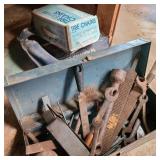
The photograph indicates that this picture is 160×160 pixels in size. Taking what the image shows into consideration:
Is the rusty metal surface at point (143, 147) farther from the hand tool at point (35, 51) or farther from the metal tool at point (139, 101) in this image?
the hand tool at point (35, 51)

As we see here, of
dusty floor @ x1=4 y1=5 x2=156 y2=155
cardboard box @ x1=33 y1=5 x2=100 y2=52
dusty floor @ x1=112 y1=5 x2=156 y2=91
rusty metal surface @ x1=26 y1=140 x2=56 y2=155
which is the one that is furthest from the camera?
dusty floor @ x1=112 y1=5 x2=156 y2=91

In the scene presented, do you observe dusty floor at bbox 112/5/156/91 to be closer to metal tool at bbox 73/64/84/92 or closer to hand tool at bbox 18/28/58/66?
hand tool at bbox 18/28/58/66

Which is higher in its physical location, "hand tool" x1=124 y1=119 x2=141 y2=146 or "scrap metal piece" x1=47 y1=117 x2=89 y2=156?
"scrap metal piece" x1=47 y1=117 x2=89 y2=156

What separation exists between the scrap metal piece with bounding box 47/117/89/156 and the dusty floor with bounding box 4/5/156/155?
0.73ft

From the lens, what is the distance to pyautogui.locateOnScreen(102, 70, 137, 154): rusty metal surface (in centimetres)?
111

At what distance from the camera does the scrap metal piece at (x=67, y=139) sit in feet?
3.26

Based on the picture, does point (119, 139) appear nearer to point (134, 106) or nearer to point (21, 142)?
point (134, 106)

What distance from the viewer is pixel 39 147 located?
980 mm

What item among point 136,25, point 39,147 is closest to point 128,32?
point 136,25

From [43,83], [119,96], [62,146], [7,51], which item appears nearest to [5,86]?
[43,83]

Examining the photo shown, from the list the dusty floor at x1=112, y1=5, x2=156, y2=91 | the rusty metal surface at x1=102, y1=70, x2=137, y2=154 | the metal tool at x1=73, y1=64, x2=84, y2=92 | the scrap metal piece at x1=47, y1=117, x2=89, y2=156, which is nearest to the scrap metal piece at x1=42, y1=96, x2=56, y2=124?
the scrap metal piece at x1=47, y1=117, x2=89, y2=156

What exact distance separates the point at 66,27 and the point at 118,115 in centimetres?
59

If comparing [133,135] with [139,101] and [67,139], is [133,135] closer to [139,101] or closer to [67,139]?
[139,101]

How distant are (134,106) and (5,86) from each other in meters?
0.65
